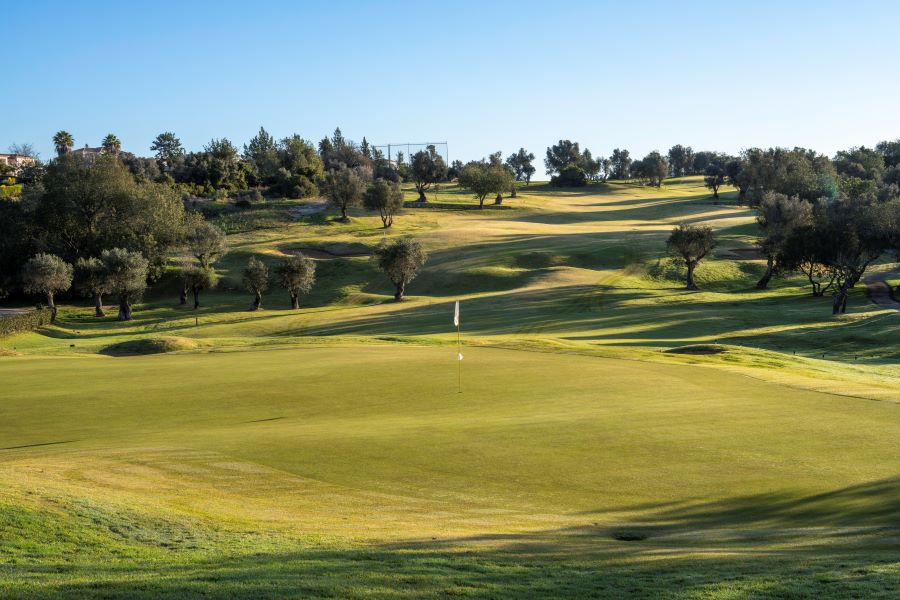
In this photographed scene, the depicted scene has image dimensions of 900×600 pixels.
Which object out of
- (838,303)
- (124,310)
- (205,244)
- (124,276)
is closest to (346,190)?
(205,244)

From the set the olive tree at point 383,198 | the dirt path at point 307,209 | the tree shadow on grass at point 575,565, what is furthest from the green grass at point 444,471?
the dirt path at point 307,209

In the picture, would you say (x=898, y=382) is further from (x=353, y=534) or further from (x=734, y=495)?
(x=353, y=534)

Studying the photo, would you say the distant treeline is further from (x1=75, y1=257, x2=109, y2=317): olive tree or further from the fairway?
the fairway

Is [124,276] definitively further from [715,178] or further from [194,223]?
[715,178]

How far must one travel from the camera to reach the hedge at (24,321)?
6337 centimetres

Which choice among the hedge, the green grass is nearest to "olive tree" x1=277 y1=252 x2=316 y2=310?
the hedge

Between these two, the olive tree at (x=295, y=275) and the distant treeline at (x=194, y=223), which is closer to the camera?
the distant treeline at (x=194, y=223)

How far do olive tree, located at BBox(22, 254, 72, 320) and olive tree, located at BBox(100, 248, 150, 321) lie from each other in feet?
14.7

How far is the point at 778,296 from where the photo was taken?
252ft

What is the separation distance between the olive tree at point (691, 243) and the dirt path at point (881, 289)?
14.8m

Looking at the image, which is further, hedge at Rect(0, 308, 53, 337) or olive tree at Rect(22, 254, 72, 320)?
olive tree at Rect(22, 254, 72, 320)

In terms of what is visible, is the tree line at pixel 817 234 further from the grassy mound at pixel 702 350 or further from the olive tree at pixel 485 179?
the olive tree at pixel 485 179

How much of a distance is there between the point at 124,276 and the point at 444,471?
68.6 meters

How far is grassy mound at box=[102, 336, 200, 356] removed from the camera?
4672 cm
